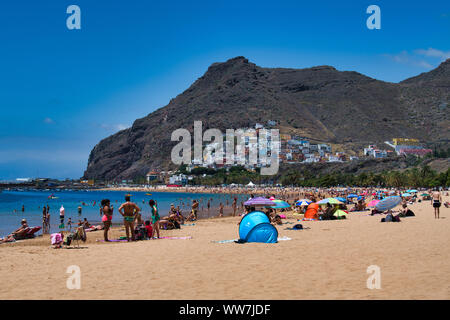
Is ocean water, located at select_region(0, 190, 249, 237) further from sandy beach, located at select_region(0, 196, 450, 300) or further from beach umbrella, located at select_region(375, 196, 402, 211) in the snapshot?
beach umbrella, located at select_region(375, 196, 402, 211)

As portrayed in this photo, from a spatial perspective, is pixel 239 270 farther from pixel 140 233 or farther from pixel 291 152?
pixel 291 152

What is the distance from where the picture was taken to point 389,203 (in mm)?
21391

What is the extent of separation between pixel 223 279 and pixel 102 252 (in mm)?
4708

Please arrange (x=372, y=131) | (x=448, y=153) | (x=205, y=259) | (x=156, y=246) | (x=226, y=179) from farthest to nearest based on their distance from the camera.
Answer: (x=372, y=131), (x=226, y=179), (x=448, y=153), (x=156, y=246), (x=205, y=259)

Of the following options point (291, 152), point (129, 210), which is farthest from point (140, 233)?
point (291, 152)

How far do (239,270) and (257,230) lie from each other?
3967mm

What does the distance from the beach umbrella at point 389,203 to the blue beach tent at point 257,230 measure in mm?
11682

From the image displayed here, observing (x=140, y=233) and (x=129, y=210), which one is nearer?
(x=129, y=210)

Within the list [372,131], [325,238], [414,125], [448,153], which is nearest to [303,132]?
[372,131]

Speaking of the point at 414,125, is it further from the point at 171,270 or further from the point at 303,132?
the point at 171,270

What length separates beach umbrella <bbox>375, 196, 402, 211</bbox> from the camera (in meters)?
21.0

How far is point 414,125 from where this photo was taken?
198 metres

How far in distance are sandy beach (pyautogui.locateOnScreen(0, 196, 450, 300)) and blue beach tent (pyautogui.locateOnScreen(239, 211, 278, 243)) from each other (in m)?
0.37

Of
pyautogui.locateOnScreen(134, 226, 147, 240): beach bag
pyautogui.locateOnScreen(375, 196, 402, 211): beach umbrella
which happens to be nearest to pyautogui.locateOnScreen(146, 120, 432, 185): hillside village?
pyautogui.locateOnScreen(375, 196, 402, 211): beach umbrella
